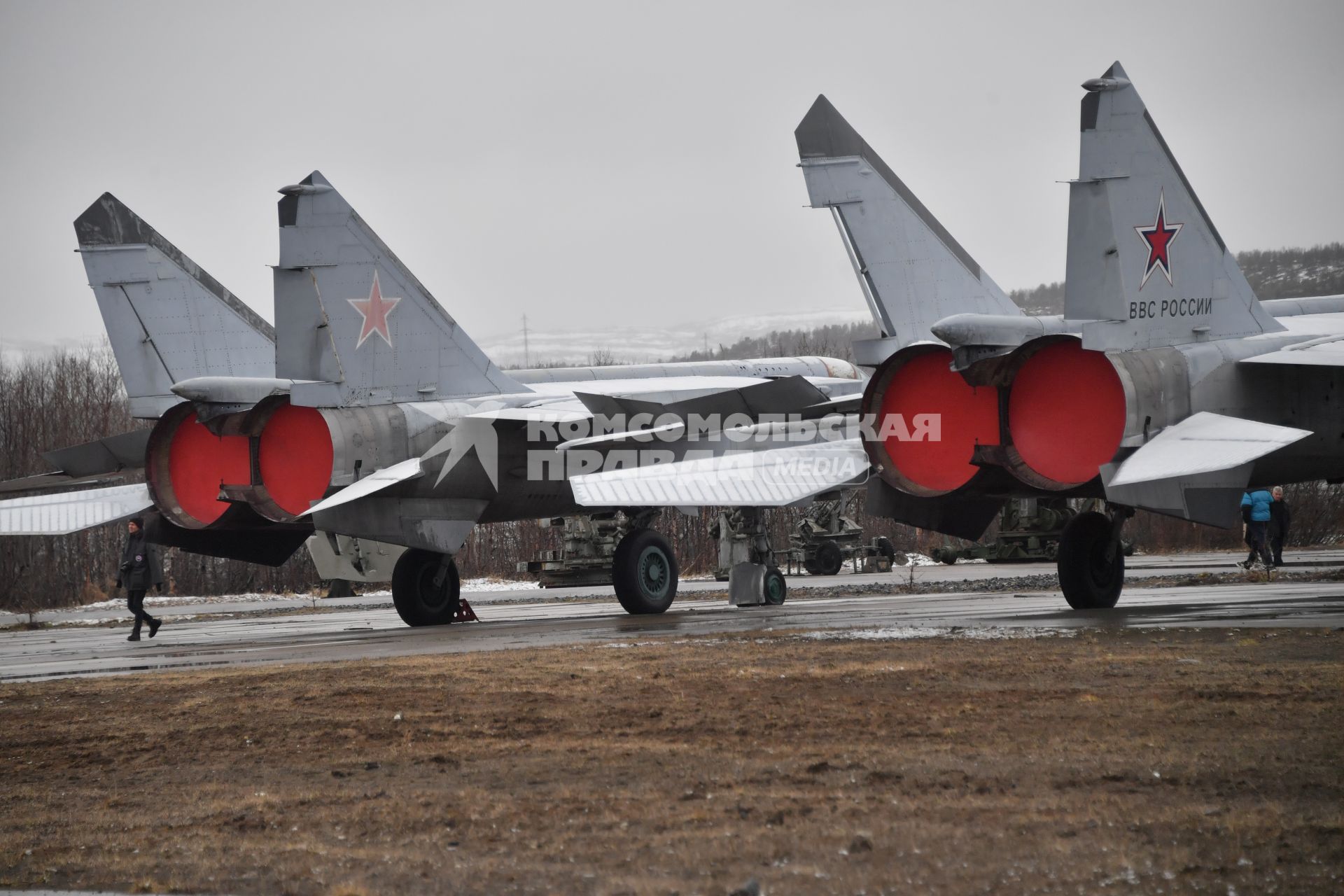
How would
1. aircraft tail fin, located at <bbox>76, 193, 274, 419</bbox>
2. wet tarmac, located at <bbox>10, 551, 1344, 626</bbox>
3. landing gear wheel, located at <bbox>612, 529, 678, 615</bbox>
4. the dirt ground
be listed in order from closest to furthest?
the dirt ground
landing gear wheel, located at <bbox>612, 529, 678, 615</bbox>
aircraft tail fin, located at <bbox>76, 193, 274, 419</bbox>
wet tarmac, located at <bbox>10, 551, 1344, 626</bbox>

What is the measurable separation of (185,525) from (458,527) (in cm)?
271

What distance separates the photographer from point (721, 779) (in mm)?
4766

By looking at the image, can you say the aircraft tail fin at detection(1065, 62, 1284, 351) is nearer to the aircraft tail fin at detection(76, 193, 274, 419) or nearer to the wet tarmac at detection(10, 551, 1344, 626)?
the wet tarmac at detection(10, 551, 1344, 626)

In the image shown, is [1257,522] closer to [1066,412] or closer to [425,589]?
[1066,412]

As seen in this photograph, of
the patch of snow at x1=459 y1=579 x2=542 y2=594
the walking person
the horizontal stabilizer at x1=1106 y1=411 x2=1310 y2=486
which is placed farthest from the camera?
the patch of snow at x1=459 y1=579 x2=542 y2=594

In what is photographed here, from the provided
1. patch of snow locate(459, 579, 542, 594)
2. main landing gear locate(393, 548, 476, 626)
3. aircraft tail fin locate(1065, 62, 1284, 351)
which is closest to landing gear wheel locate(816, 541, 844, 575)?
patch of snow locate(459, 579, 542, 594)

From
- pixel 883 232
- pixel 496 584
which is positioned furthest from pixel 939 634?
pixel 496 584

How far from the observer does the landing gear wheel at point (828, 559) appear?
87.9ft

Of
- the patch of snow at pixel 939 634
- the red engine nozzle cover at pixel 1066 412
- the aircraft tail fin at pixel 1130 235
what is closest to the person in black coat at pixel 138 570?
the patch of snow at pixel 939 634

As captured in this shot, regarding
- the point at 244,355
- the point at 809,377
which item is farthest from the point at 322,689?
the point at 809,377

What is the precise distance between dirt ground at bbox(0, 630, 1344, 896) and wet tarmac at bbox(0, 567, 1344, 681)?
2.30 meters

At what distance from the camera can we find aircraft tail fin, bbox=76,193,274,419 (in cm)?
1519

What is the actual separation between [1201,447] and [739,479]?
411 centimetres

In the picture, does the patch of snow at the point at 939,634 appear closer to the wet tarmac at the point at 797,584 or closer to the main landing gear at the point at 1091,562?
the main landing gear at the point at 1091,562
